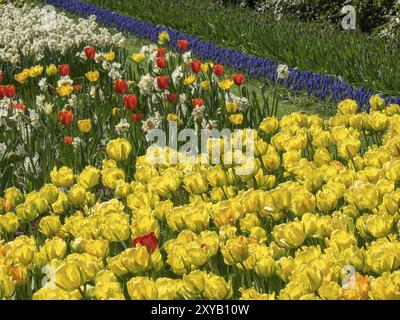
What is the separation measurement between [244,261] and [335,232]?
1.10 feet

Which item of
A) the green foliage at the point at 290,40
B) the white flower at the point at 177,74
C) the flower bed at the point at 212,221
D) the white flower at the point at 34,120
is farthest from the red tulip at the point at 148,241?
the green foliage at the point at 290,40

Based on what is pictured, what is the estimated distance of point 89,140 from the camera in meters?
5.21

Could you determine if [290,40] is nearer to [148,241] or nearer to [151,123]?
[151,123]

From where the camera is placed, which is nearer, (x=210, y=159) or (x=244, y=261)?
(x=244, y=261)

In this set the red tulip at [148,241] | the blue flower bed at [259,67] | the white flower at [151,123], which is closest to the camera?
the red tulip at [148,241]

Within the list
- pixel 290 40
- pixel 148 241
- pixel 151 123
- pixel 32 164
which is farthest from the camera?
pixel 290 40

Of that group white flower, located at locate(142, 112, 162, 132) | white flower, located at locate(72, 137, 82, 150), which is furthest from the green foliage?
white flower, located at locate(72, 137, 82, 150)

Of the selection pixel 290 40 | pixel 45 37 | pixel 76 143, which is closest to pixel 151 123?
pixel 76 143

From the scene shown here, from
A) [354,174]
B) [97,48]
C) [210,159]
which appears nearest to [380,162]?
[354,174]

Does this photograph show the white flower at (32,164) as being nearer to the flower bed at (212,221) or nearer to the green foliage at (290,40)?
the flower bed at (212,221)

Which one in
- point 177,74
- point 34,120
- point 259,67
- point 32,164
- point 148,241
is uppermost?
point 259,67

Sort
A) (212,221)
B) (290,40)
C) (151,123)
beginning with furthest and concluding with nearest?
(290,40) → (151,123) → (212,221)

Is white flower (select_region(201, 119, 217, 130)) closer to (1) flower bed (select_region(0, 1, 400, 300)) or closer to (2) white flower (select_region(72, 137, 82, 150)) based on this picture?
(1) flower bed (select_region(0, 1, 400, 300))
